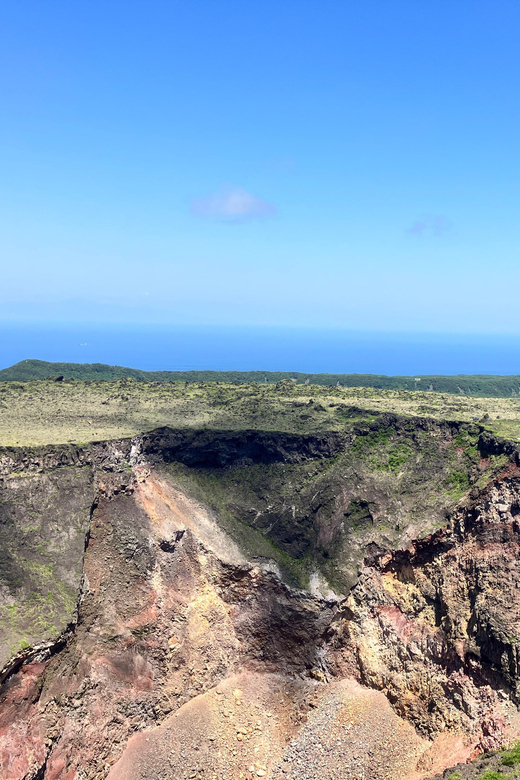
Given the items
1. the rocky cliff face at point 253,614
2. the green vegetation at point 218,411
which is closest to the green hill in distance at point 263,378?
the green vegetation at point 218,411

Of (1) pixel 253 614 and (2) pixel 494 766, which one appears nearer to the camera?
(2) pixel 494 766

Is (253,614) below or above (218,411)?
below

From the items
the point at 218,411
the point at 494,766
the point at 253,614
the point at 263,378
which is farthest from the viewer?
the point at 263,378

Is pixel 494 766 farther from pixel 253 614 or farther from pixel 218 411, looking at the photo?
pixel 218 411

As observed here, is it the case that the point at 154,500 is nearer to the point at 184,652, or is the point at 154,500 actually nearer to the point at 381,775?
the point at 184,652

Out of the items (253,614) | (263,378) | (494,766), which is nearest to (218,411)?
(253,614)

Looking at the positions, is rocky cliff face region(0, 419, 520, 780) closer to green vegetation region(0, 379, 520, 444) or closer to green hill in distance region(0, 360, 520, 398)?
green vegetation region(0, 379, 520, 444)

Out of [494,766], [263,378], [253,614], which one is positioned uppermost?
[263,378]

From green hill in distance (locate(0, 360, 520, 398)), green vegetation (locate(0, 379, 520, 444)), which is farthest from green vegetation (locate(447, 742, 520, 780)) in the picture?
green hill in distance (locate(0, 360, 520, 398))

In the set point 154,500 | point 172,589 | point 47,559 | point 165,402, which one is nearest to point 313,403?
point 165,402
